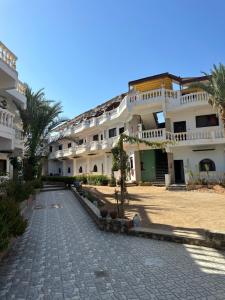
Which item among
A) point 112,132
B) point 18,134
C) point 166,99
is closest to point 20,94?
point 18,134

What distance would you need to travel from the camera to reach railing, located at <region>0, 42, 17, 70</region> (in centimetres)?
1180

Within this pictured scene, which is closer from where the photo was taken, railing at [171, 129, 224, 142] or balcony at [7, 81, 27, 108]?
balcony at [7, 81, 27, 108]

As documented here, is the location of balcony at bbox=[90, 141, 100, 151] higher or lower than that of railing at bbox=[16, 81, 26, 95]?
lower

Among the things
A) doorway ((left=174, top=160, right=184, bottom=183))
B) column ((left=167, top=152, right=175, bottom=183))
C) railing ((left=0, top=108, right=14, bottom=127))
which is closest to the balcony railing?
column ((left=167, top=152, right=175, bottom=183))

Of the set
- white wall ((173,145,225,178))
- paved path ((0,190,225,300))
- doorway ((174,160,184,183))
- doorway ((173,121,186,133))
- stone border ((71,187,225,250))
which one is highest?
doorway ((173,121,186,133))

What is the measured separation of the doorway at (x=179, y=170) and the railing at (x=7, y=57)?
16.9 m

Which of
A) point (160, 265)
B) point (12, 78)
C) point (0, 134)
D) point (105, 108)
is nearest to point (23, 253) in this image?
point (160, 265)

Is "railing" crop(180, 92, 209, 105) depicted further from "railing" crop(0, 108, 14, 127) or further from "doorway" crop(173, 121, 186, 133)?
"railing" crop(0, 108, 14, 127)

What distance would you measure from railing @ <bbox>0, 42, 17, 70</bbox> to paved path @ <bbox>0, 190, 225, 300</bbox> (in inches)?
327

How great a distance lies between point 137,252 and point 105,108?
28.8 meters

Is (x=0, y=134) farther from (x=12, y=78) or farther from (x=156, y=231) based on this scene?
(x=156, y=231)

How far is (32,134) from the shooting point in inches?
749

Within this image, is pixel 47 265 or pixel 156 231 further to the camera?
pixel 156 231

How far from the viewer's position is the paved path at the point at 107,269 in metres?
4.31
